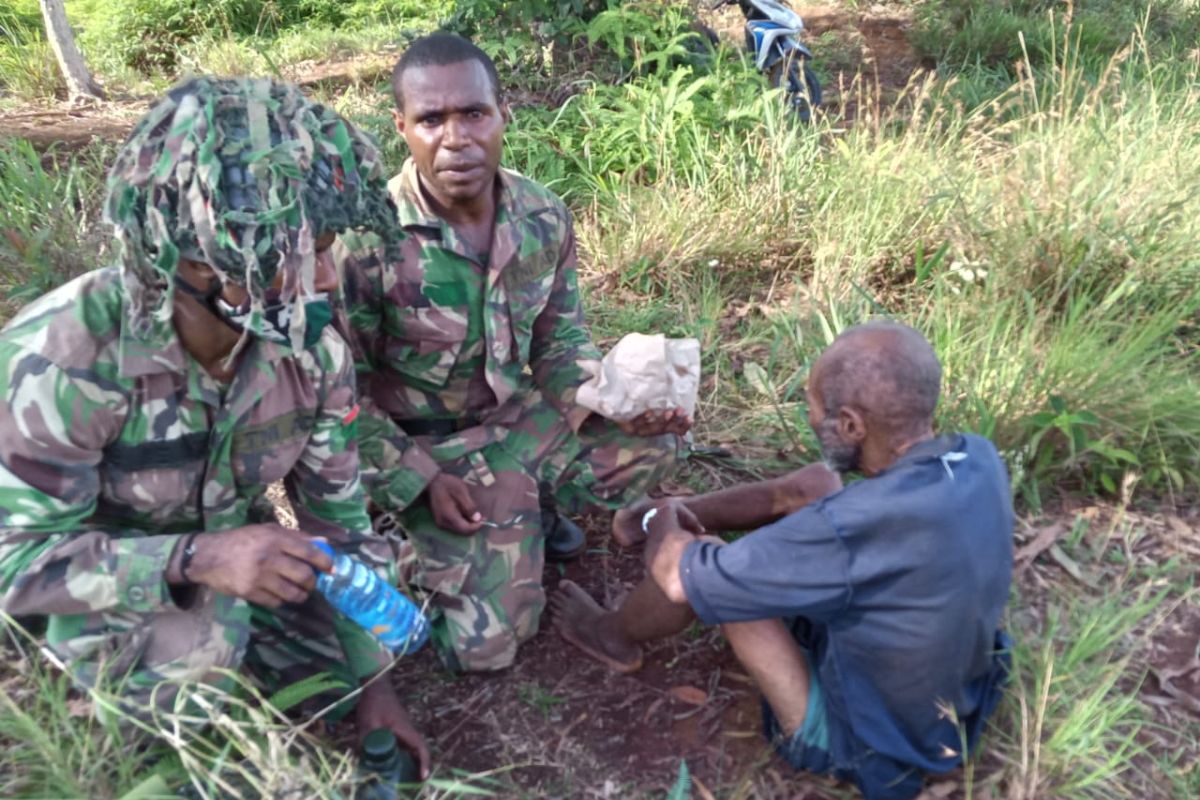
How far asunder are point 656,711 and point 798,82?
11.4ft

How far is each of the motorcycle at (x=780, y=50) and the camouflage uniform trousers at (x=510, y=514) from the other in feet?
8.32

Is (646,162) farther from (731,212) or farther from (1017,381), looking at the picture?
(1017,381)

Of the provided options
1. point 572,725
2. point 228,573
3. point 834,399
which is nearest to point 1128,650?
point 834,399

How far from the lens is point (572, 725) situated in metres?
2.32

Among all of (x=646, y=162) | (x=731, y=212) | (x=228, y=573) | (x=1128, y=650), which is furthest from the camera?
(x=646, y=162)

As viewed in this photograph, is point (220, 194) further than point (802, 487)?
No

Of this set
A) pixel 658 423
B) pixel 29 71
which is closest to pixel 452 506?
pixel 658 423


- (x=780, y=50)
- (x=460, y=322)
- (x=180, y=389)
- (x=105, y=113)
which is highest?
(x=180, y=389)

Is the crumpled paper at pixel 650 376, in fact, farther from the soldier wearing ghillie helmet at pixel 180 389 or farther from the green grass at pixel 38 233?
the green grass at pixel 38 233

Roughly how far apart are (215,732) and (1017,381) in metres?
2.21

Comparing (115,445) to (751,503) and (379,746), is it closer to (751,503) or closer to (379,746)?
(379,746)

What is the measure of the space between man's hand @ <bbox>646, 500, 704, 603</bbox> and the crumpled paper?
0.31m

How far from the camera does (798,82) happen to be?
4836 mm

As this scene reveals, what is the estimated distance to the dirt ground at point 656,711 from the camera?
7.04 feet
